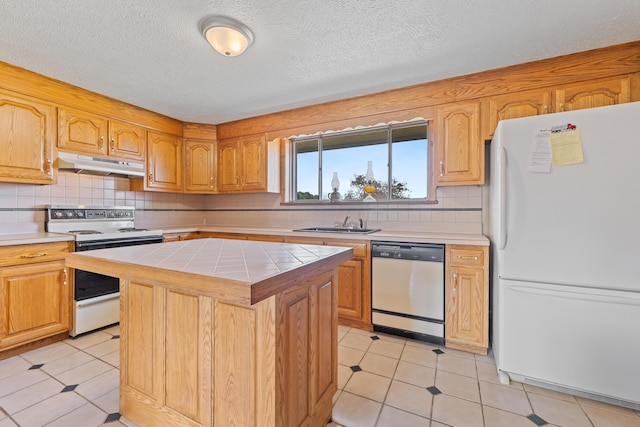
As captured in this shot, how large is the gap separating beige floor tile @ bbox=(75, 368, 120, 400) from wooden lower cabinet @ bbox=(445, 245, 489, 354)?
2.41 meters

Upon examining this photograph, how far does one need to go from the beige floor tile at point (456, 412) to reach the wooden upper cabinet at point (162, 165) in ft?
11.7

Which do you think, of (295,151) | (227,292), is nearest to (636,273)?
(227,292)

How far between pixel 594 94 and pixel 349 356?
2.68m

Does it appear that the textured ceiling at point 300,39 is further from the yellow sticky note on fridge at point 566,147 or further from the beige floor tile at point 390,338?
the beige floor tile at point 390,338

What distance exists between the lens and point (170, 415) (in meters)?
1.30

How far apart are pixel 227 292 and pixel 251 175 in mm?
2905

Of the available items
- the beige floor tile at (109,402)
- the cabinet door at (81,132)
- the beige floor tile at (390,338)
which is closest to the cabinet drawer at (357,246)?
the beige floor tile at (390,338)

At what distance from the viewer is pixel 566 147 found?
1.66 meters

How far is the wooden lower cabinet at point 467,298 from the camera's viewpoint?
2176 mm

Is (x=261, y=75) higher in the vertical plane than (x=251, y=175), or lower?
higher

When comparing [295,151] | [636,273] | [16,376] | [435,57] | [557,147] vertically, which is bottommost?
[16,376]

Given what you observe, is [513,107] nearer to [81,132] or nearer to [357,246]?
[357,246]

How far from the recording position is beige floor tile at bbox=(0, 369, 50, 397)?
69.9 inches

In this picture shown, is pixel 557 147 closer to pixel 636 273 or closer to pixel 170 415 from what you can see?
pixel 636 273
